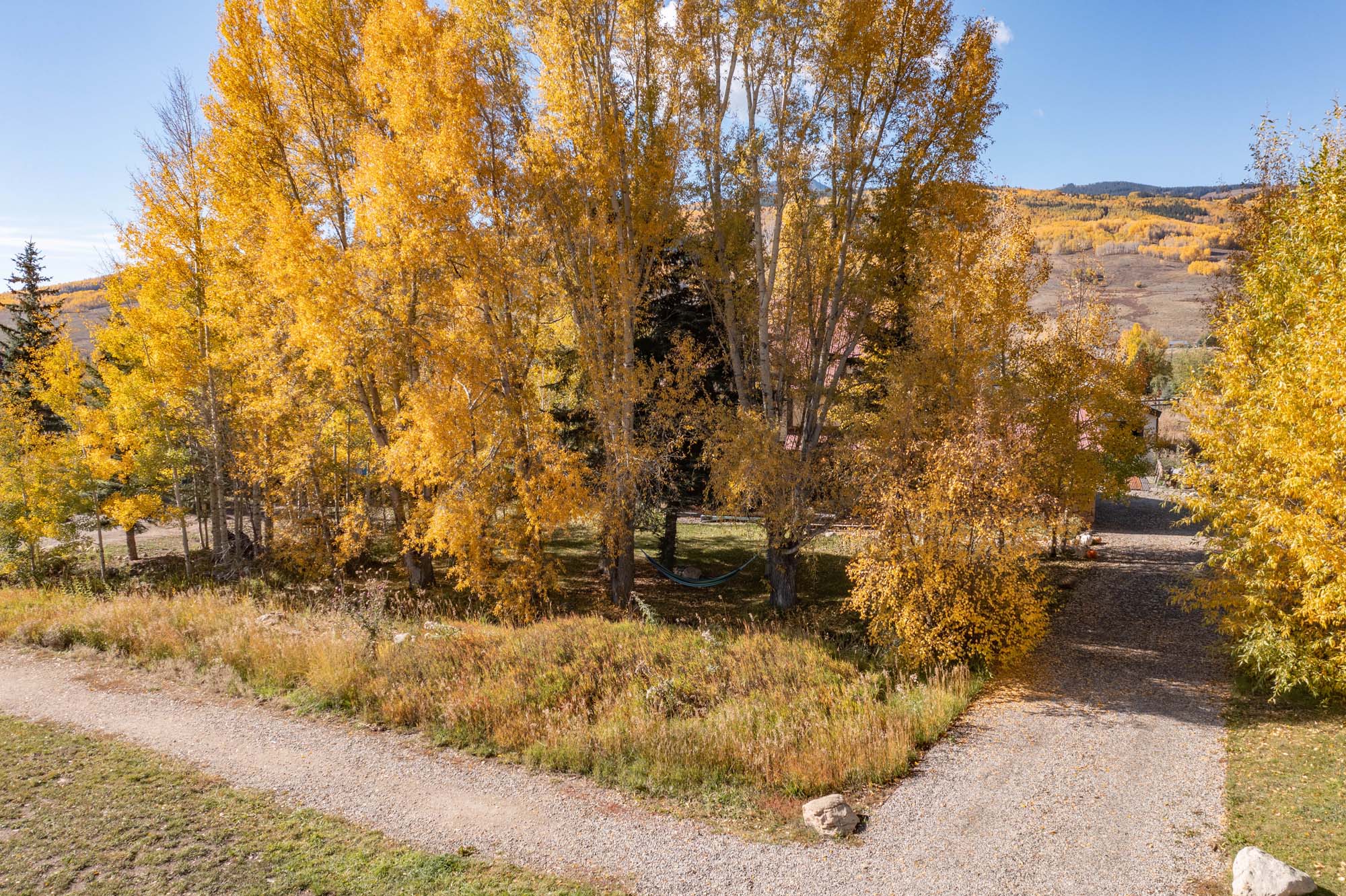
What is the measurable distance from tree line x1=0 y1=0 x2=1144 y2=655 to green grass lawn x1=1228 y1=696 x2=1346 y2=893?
3055 mm

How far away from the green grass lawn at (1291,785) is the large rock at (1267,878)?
39cm

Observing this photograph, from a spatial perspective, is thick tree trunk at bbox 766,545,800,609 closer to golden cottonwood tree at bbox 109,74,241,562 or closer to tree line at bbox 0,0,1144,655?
tree line at bbox 0,0,1144,655

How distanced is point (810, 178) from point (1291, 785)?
12.7m

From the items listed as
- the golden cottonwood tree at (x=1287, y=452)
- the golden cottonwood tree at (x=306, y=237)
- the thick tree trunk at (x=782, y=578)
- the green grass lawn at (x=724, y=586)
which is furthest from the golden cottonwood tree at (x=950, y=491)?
the golden cottonwood tree at (x=306, y=237)

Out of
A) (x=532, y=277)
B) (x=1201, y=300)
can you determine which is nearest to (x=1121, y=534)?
(x=1201, y=300)

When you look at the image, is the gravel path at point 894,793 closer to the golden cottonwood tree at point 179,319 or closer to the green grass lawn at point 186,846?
the green grass lawn at point 186,846

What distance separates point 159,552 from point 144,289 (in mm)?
11443

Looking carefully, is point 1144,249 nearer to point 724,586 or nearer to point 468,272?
point 724,586

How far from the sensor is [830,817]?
688 cm

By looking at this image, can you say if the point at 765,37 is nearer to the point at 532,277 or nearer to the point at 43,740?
the point at 532,277

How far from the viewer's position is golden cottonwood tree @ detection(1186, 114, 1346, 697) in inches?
329

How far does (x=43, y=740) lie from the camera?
8570 mm

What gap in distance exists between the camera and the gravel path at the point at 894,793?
6.17 metres

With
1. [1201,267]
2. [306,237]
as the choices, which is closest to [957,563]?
[306,237]
